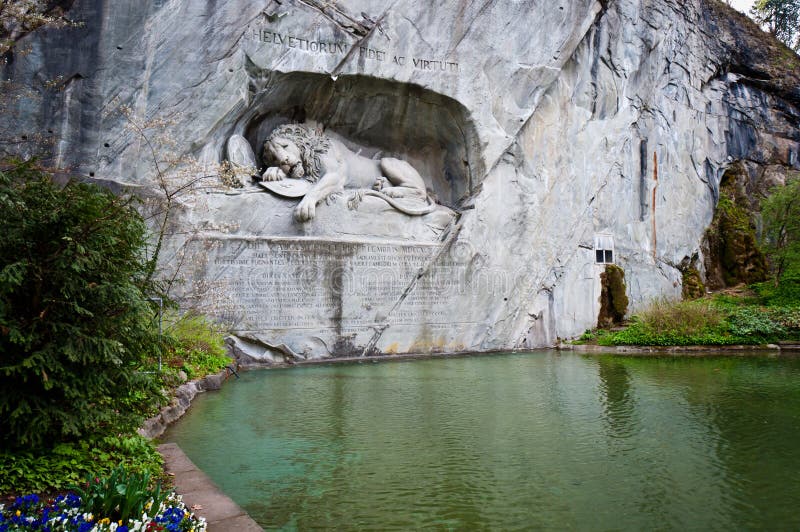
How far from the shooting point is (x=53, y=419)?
3.06 m

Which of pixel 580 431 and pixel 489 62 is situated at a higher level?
pixel 489 62

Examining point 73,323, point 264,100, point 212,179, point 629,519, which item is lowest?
point 629,519

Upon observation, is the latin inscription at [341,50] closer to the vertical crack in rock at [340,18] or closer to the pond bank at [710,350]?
the vertical crack in rock at [340,18]

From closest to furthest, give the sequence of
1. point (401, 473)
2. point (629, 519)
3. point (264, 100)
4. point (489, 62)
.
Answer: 1. point (629, 519)
2. point (401, 473)
3. point (264, 100)
4. point (489, 62)

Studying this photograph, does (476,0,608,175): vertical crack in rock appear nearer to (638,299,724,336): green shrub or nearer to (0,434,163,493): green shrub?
(638,299,724,336): green shrub

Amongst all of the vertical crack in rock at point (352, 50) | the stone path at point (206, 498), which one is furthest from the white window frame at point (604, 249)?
the stone path at point (206, 498)

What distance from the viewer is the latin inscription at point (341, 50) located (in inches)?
367

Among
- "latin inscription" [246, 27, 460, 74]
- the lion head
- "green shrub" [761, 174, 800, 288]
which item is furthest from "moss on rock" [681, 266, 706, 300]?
the lion head

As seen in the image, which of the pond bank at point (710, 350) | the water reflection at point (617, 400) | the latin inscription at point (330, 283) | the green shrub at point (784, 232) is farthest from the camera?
the green shrub at point (784, 232)

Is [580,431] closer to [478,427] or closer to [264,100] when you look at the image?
[478,427]

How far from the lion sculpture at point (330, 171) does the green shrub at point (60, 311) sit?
6.21m

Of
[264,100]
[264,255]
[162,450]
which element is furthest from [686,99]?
[162,450]

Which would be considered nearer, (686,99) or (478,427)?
(478,427)

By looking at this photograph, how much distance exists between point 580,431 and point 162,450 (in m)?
3.10
